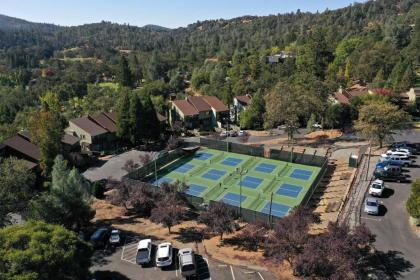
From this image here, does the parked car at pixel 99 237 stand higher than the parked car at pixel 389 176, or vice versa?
the parked car at pixel 389 176

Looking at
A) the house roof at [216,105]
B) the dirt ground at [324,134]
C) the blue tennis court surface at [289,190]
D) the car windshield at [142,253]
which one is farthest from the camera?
the house roof at [216,105]

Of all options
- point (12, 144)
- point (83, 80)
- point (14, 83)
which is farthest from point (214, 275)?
point (14, 83)

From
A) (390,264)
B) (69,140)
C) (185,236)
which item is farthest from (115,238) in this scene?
(69,140)

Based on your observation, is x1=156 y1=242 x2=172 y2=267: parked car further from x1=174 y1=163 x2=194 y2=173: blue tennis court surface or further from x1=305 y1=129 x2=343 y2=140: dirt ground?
x1=305 y1=129 x2=343 y2=140: dirt ground

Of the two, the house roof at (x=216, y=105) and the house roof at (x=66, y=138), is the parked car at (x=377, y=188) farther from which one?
the house roof at (x=66, y=138)

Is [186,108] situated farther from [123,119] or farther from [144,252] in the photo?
[144,252]

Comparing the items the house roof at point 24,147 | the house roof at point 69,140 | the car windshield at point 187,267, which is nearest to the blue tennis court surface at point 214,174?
the house roof at point 69,140
